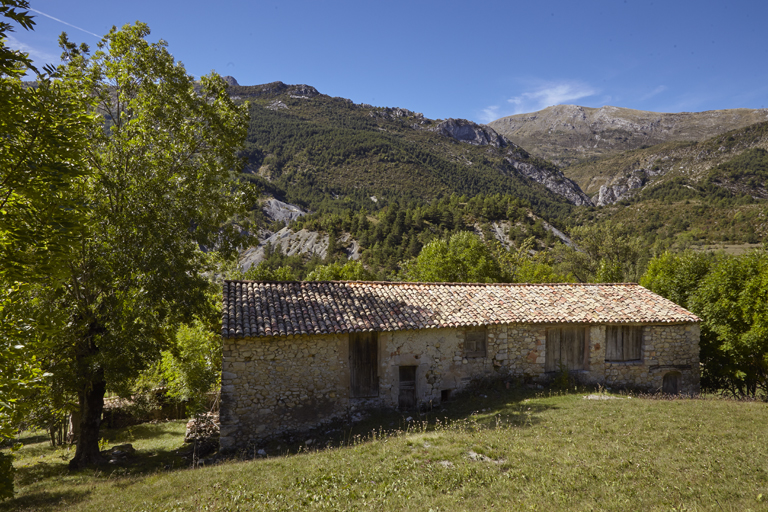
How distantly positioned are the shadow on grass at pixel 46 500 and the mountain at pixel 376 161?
9171 centimetres

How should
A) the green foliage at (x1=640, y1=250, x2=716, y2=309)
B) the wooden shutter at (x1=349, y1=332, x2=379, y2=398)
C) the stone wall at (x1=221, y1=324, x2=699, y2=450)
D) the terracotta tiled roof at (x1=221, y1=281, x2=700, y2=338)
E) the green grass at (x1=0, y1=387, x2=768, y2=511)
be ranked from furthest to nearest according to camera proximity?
1. the green foliage at (x1=640, y1=250, x2=716, y2=309)
2. the wooden shutter at (x1=349, y1=332, x2=379, y2=398)
3. the terracotta tiled roof at (x1=221, y1=281, x2=700, y2=338)
4. the stone wall at (x1=221, y1=324, x2=699, y2=450)
5. the green grass at (x1=0, y1=387, x2=768, y2=511)

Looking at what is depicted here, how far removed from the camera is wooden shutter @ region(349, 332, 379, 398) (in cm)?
1411

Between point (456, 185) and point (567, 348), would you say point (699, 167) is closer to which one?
point (456, 185)

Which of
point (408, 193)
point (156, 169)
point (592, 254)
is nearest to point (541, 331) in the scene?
point (156, 169)

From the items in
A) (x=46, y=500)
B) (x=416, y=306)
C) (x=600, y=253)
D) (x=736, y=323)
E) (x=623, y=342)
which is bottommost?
(x=46, y=500)

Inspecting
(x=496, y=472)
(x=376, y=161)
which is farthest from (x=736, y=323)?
(x=376, y=161)

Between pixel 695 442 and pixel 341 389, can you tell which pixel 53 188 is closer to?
pixel 341 389

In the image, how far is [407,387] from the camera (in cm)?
1476

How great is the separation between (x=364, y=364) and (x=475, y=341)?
4463 mm

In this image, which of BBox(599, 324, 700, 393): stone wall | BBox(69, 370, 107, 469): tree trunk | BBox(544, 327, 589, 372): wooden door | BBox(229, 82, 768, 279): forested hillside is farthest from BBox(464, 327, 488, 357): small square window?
BBox(229, 82, 768, 279): forested hillside

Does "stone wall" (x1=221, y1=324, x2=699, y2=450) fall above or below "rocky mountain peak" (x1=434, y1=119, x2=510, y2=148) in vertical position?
below

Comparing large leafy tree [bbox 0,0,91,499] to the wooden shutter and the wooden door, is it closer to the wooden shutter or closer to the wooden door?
the wooden shutter

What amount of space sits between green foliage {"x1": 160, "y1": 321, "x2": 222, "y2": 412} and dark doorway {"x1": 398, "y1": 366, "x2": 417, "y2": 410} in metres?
7.45

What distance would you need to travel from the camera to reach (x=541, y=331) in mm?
15656
